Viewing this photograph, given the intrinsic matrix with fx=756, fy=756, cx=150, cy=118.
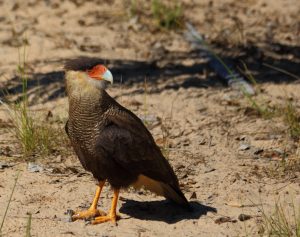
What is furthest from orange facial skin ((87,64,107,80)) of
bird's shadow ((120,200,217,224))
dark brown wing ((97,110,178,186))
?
bird's shadow ((120,200,217,224))

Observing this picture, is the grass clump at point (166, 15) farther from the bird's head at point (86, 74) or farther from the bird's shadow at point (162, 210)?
the bird's head at point (86, 74)

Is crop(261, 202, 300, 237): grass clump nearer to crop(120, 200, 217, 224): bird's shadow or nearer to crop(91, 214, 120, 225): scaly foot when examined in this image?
crop(120, 200, 217, 224): bird's shadow

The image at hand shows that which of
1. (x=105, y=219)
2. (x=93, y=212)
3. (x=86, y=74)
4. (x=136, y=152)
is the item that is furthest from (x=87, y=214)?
(x=86, y=74)

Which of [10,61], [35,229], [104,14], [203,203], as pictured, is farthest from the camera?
[104,14]

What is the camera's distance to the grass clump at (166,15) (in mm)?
10461

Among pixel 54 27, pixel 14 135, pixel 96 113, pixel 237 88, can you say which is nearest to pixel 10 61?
pixel 54 27

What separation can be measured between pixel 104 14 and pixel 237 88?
9.60ft

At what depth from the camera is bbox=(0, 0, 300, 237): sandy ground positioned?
19.6 ft

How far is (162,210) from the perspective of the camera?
241 inches

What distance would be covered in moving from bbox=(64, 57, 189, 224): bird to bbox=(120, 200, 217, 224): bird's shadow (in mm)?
344

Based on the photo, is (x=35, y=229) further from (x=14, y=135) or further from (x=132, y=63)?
(x=132, y=63)

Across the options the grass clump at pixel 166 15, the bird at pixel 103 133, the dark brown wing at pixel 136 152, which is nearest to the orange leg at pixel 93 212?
the bird at pixel 103 133

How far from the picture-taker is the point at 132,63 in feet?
30.9

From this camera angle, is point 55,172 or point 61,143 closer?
point 55,172
